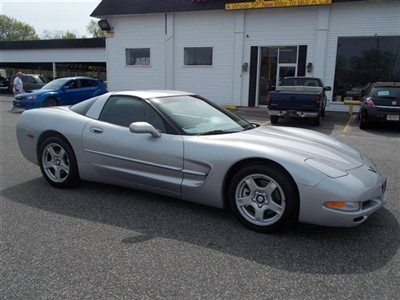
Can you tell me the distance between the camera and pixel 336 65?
17141 millimetres

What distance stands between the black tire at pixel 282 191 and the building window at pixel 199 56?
16600mm

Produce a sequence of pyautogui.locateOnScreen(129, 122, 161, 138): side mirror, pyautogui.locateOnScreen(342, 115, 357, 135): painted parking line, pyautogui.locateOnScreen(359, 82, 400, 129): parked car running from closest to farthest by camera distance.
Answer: pyautogui.locateOnScreen(129, 122, 161, 138): side mirror < pyautogui.locateOnScreen(359, 82, 400, 129): parked car < pyautogui.locateOnScreen(342, 115, 357, 135): painted parking line

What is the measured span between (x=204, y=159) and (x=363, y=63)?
15577 millimetres

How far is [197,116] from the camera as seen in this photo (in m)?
4.45

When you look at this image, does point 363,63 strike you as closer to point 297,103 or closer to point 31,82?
point 297,103

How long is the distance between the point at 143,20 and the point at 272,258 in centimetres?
1965

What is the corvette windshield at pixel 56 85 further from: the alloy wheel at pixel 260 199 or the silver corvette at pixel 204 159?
the alloy wheel at pixel 260 199

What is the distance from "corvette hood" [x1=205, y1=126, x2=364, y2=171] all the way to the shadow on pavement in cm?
68

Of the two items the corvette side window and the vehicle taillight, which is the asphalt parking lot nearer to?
the corvette side window

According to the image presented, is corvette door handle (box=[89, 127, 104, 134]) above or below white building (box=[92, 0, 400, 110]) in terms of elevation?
below

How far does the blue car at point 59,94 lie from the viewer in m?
14.4

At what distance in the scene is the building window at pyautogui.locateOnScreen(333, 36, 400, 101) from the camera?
1633cm

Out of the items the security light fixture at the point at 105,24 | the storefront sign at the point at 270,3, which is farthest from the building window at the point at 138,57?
the storefront sign at the point at 270,3

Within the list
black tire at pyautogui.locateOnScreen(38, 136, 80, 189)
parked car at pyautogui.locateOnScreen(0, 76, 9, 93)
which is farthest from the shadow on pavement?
parked car at pyautogui.locateOnScreen(0, 76, 9, 93)
